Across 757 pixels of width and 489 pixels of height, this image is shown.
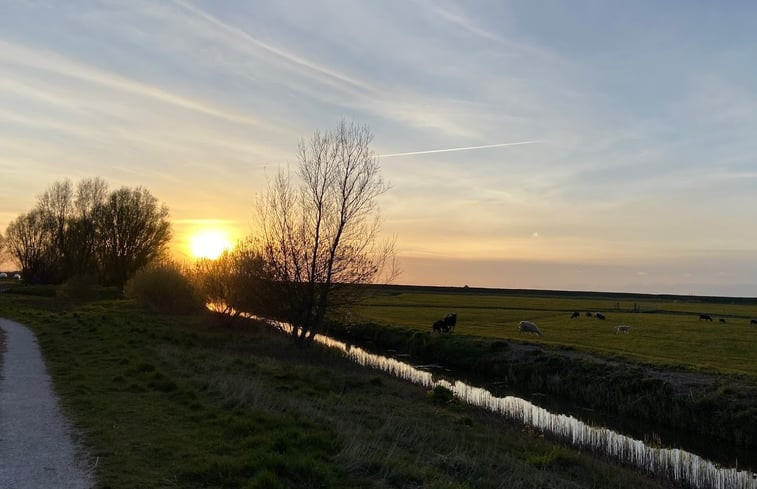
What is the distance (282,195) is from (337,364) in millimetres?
10286

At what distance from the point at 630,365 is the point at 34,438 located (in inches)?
955

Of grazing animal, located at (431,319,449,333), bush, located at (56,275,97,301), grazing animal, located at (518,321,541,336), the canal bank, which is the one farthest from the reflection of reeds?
bush, located at (56,275,97,301)

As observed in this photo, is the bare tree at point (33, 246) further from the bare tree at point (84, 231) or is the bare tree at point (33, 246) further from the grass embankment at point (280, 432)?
the grass embankment at point (280, 432)

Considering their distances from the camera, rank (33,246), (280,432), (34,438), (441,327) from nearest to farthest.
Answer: (34,438) → (280,432) → (441,327) → (33,246)

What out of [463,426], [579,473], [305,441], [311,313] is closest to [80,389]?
[305,441]

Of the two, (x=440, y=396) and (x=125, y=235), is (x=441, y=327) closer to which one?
(x=440, y=396)

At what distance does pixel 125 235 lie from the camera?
77625mm

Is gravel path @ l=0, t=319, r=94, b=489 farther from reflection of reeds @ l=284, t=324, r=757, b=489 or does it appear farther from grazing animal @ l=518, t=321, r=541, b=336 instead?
grazing animal @ l=518, t=321, r=541, b=336

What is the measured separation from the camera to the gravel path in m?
8.58

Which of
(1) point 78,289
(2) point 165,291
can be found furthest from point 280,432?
(1) point 78,289

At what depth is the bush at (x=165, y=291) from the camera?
5359 centimetres

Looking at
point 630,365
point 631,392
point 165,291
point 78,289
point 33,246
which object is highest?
point 33,246

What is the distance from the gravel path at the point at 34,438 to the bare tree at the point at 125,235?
6333cm

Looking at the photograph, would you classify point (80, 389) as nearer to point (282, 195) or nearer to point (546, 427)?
point (546, 427)
